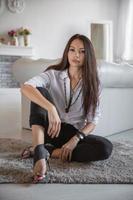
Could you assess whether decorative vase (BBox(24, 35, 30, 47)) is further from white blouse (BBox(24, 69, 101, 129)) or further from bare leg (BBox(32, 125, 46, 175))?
bare leg (BBox(32, 125, 46, 175))

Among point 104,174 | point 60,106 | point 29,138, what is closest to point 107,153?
point 104,174

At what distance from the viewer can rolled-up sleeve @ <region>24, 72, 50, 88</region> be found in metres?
1.88

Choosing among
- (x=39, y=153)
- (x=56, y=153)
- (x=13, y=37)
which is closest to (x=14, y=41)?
(x=13, y=37)

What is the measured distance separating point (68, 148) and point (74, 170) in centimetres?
16

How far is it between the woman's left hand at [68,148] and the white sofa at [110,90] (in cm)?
88

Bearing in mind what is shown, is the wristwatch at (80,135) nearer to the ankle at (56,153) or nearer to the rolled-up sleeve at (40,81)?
the ankle at (56,153)

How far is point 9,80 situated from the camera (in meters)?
6.51

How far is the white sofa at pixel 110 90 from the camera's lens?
2803 millimetres

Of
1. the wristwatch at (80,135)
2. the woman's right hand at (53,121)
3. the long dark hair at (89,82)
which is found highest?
the long dark hair at (89,82)

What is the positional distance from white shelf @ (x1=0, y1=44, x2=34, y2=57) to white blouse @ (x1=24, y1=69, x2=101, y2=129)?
4.67 m

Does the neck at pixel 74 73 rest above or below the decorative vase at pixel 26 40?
above

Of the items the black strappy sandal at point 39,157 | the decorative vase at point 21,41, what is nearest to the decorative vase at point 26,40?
the decorative vase at point 21,41

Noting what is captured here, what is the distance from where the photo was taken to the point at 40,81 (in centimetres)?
193

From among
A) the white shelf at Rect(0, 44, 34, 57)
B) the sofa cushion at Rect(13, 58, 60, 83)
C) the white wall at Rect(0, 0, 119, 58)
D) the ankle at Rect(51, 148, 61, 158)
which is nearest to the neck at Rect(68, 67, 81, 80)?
the ankle at Rect(51, 148, 61, 158)
